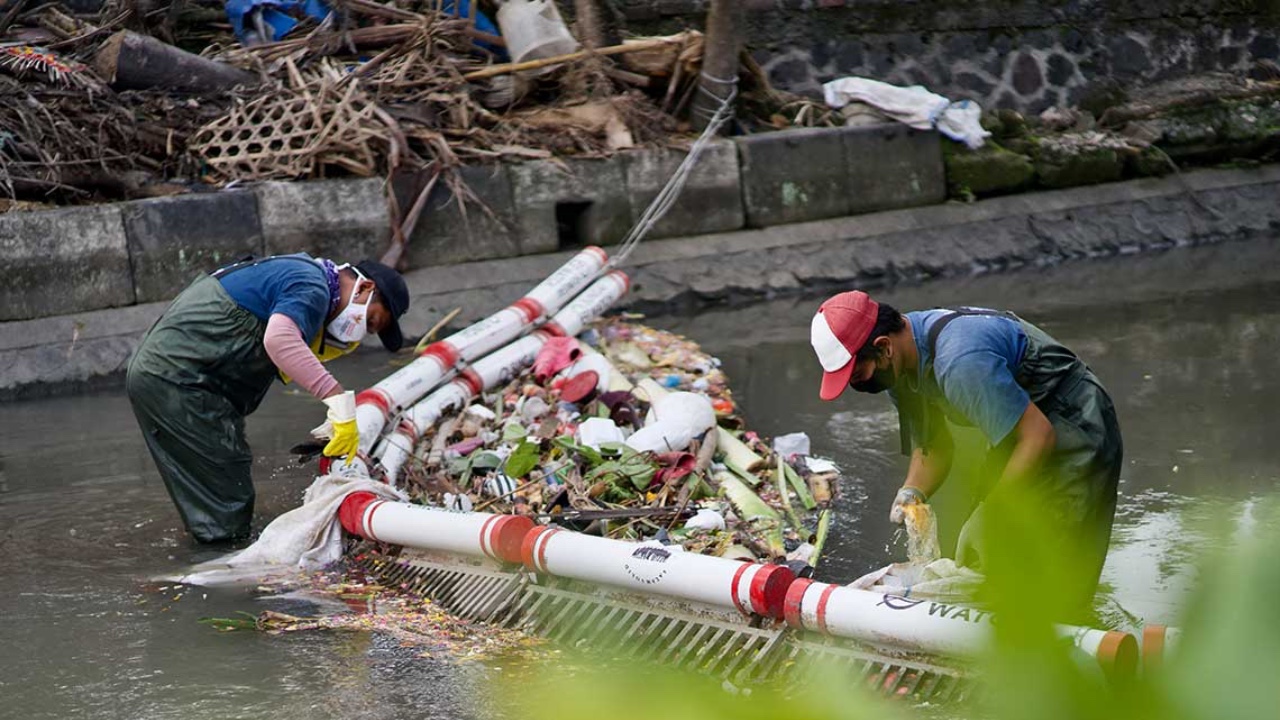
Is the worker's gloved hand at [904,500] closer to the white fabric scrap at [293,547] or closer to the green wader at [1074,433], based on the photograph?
the green wader at [1074,433]

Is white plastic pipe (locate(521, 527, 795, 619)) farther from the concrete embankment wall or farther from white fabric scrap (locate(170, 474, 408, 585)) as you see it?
the concrete embankment wall

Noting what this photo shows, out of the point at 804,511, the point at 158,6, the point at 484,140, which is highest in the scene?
the point at 158,6

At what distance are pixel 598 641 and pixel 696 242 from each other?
7173mm

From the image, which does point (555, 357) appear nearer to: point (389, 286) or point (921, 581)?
point (389, 286)

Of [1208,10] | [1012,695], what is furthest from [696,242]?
[1012,695]

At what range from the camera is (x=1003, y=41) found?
13.9 metres

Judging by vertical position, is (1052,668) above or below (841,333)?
above

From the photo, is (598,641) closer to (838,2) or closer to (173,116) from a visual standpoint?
(173,116)

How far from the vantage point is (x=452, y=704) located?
168 inches

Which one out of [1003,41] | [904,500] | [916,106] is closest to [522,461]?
[904,500]

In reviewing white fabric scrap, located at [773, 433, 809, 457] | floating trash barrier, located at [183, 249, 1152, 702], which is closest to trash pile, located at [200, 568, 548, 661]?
floating trash barrier, located at [183, 249, 1152, 702]

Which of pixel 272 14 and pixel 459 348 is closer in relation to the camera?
pixel 459 348

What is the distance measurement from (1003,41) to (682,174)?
4307 mm

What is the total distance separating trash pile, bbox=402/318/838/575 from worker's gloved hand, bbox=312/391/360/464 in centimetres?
57
